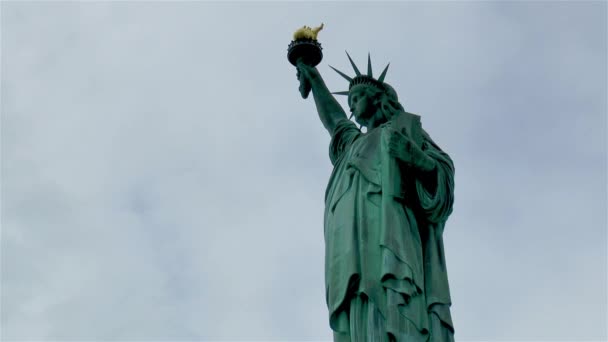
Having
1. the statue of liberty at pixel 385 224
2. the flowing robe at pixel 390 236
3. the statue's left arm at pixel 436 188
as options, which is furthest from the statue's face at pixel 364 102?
the statue's left arm at pixel 436 188

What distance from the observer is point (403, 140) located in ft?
42.8

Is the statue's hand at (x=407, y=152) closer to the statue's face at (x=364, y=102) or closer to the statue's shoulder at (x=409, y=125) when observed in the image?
the statue's shoulder at (x=409, y=125)

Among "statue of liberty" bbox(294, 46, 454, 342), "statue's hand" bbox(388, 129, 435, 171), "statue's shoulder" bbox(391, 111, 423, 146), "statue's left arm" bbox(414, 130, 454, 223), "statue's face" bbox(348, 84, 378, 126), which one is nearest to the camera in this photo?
"statue of liberty" bbox(294, 46, 454, 342)

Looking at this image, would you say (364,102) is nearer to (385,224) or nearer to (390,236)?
(385,224)

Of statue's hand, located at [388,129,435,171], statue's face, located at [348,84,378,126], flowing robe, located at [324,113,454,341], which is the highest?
statue's face, located at [348,84,378,126]

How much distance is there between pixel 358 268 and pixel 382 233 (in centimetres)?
51

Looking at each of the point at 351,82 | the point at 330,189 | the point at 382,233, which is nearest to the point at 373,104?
the point at 351,82

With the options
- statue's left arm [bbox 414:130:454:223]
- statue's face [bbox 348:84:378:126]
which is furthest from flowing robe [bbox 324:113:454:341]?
statue's face [bbox 348:84:378:126]

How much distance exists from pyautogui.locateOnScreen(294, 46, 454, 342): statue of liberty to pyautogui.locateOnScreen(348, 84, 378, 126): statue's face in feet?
0.04

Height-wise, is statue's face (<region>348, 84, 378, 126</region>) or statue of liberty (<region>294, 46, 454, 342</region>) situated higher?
statue's face (<region>348, 84, 378, 126</region>)

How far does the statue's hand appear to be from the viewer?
42.6 ft

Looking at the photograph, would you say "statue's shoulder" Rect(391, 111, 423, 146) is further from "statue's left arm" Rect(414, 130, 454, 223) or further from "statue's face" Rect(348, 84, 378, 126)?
"statue's face" Rect(348, 84, 378, 126)

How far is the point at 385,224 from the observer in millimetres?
12383

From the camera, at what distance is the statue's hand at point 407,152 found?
42.6ft
